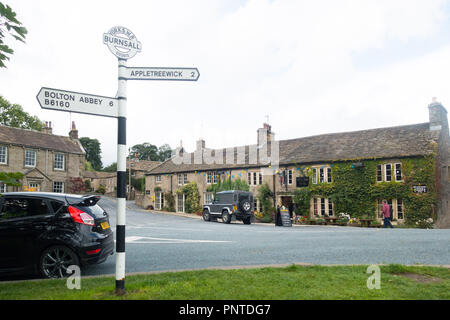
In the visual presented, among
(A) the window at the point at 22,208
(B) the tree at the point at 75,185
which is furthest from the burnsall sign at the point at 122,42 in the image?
(B) the tree at the point at 75,185

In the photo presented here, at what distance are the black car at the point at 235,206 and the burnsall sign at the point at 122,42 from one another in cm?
1901

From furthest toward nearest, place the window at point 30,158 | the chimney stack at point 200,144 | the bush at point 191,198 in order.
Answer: the chimney stack at point 200,144
the bush at point 191,198
the window at point 30,158

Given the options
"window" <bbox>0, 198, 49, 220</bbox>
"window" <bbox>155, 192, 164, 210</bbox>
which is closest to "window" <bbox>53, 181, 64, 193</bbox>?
"window" <bbox>155, 192, 164, 210</bbox>

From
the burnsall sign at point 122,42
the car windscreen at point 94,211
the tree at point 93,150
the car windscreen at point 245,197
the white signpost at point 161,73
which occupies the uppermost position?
the tree at point 93,150

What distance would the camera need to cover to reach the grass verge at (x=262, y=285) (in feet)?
13.8

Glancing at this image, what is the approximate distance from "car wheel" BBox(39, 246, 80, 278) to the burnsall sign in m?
3.53

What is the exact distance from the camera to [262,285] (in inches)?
184

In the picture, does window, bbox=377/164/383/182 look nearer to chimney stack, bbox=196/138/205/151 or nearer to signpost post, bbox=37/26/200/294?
chimney stack, bbox=196/138/205/151

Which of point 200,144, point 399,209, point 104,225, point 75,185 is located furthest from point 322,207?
point 75,185

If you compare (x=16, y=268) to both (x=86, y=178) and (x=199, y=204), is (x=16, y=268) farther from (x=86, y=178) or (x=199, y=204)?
(x=86, y=178)

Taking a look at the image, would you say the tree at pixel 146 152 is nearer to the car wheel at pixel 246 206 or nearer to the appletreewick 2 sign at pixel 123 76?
the car wheel at pixel 246 206

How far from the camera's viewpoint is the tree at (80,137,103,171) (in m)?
80.9

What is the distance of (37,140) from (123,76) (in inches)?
1249
